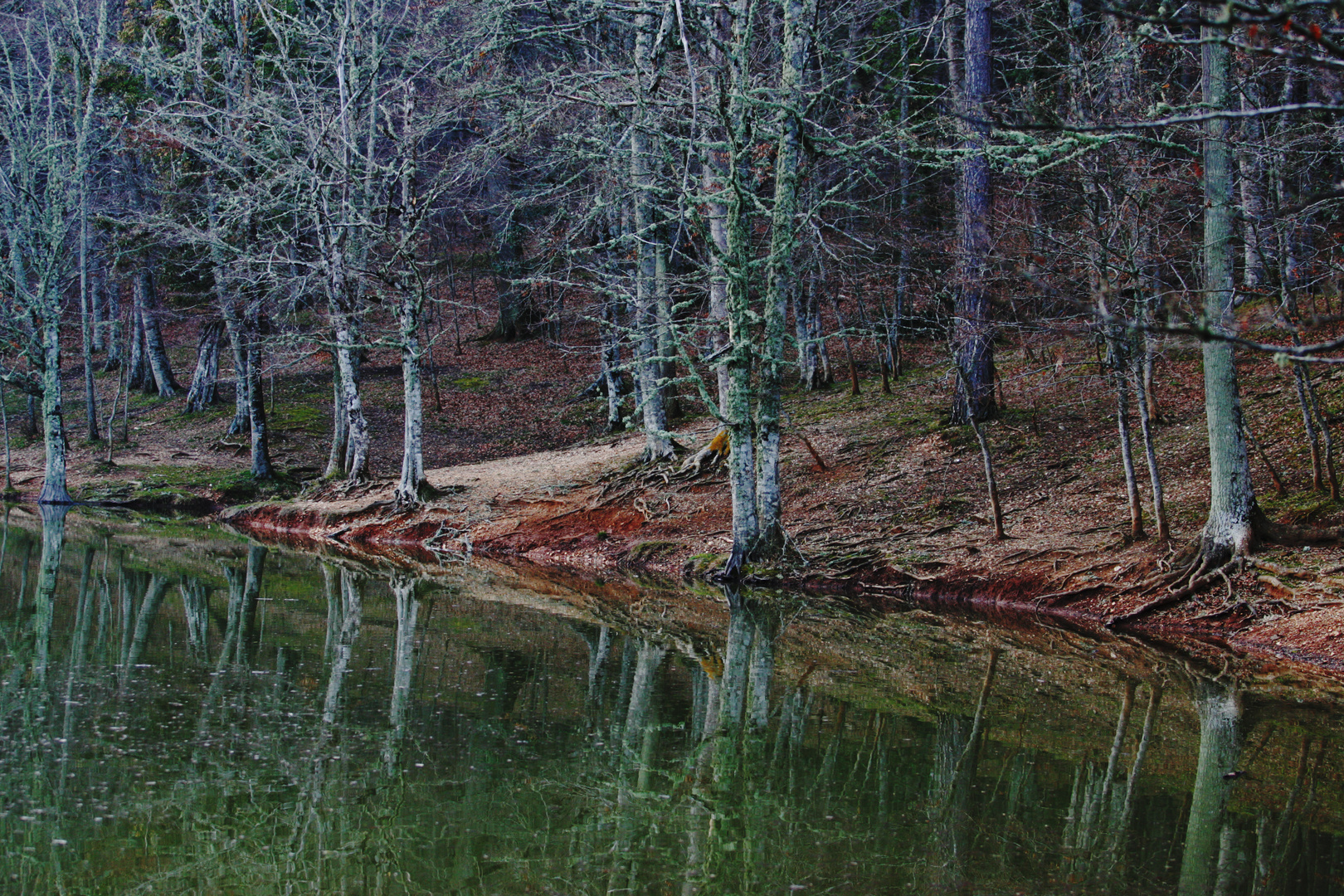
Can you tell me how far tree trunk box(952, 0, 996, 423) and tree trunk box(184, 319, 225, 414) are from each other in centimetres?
2201

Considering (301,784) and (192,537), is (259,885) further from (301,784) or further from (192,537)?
(192,537)

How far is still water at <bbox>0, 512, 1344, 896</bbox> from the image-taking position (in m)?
5.61

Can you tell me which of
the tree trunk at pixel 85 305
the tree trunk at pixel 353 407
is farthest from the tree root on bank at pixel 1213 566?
the tree trunk at pixel 85 305

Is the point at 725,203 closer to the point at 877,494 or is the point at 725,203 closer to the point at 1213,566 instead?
the point at 877,494

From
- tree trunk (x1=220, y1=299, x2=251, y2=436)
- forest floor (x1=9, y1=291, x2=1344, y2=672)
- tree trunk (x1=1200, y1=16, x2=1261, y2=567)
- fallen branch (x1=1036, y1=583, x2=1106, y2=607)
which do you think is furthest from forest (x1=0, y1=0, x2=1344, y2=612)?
fallen branch (x1=1036, y1=583, x2=1106, y2=607)

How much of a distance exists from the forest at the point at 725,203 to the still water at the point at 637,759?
2921 mm

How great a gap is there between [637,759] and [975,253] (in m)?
11.1

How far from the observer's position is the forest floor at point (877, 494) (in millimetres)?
13078

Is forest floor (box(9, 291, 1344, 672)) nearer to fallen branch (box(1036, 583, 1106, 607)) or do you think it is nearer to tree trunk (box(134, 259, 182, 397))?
fallen branch (box(1036, 583, 1106, 607))

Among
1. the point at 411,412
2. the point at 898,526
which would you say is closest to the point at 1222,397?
the point at 898,526

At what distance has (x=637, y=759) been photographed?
7488mm

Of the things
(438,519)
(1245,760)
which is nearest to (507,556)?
(438,519)

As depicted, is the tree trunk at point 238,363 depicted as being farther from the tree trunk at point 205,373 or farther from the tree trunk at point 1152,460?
the tree trunk at point 1152,460

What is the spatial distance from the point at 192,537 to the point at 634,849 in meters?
17.6
